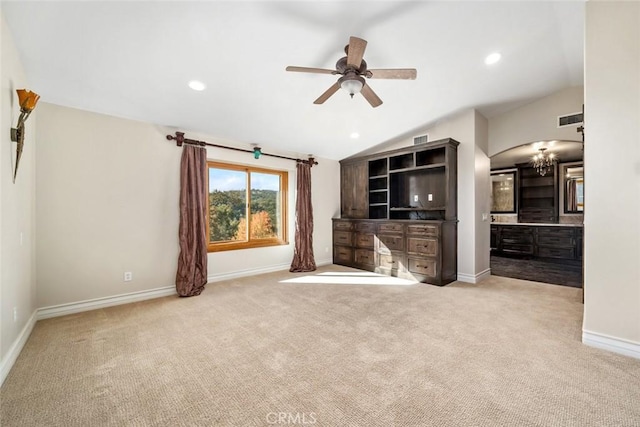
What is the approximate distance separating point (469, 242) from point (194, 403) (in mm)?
4250

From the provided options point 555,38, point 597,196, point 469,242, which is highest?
point 555,38

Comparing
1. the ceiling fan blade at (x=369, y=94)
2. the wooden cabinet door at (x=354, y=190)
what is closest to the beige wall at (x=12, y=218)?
the ceiling fan blade at (x=369, y=94)

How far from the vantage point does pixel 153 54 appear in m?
2.41

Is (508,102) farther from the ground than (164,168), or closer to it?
farther from the ground

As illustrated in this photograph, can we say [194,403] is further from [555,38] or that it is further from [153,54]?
[555,38]

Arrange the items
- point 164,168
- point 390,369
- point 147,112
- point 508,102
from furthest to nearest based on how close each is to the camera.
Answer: point 508,102 < point 164,168 < point 147,112 < point 390,369

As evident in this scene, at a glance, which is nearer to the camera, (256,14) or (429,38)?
(256,14)

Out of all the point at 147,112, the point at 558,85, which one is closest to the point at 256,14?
the point at 147,112

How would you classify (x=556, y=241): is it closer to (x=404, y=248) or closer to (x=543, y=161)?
(x=543, y=161)

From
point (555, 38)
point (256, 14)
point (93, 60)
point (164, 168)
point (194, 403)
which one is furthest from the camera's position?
point (164, 168)

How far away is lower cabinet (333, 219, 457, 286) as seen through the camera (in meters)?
4.09

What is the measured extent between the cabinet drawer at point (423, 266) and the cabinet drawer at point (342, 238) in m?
1.43

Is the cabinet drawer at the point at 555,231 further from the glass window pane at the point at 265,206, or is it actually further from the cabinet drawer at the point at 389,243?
the glass window pane at the point at 265,206

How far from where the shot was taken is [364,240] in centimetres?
516
